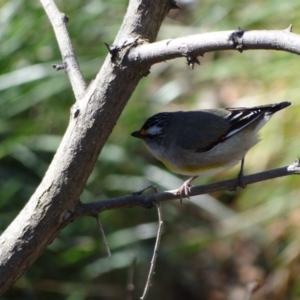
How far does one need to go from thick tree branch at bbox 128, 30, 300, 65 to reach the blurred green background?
3.21 meters

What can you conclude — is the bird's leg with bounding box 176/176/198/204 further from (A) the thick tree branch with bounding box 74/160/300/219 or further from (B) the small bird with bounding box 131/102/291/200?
(B) the small bird with bounding box 131/102/291/200

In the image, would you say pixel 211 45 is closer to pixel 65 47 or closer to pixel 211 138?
pixel 65 47

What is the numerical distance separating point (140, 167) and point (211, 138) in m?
2.06

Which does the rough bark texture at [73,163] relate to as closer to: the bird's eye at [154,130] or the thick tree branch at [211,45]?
the thick tree branch at [211,45]

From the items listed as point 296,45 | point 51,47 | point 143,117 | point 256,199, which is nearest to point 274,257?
point 256,199

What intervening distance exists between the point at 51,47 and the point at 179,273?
246cm

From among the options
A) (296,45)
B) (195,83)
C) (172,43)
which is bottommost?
(296,45)

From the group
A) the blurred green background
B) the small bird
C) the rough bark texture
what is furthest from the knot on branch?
the blurred green background

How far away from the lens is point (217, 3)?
624 centimetres

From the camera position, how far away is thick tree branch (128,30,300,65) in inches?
58.7

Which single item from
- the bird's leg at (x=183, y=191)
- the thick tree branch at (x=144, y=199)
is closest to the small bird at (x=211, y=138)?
the bird's leg at (x=183, y=191)

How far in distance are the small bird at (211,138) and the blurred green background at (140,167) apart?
5.74 feet

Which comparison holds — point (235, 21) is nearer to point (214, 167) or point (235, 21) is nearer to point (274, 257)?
point (274, 257)

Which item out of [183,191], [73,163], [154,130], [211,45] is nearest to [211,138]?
[154,130]
